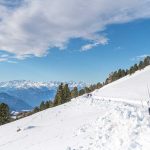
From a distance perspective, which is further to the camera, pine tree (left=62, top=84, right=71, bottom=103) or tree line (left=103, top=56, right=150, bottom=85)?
tree line (left=103, top=56, right=150, bottom=85)

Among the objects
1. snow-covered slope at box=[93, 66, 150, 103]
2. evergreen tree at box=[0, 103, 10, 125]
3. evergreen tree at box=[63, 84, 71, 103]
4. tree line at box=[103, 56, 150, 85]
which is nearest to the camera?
snow-covered slope at box=[93, 66, 150, 103]

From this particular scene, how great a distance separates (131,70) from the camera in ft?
449

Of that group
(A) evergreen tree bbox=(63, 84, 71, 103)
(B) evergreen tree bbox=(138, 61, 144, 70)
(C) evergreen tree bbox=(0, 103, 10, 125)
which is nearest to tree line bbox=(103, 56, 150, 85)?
(B) evergreen tree bbox=(138, 61, 144, 70)

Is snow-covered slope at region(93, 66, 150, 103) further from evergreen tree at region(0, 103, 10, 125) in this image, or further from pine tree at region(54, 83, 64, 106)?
evergreen tree at region(0, 103, 10, 125)

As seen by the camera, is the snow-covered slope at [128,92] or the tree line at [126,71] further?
the tree line at [126,71]

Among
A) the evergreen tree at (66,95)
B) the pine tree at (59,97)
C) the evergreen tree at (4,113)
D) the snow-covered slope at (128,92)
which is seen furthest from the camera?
the evergreen tree at (66,95)

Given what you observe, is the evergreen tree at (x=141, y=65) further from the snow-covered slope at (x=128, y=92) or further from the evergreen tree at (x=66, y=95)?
the evergreen tree at (x=66, y=95)

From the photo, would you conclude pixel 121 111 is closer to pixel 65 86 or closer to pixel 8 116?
pixel 8 116

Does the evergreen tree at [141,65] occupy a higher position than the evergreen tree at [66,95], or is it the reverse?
the evergreen tree at [141,65]

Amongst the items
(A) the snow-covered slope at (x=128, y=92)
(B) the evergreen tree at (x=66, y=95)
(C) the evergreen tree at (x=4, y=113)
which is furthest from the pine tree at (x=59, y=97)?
(C) the evergreen tree at (x=4, y=113)

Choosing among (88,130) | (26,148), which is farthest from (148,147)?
(26,148)

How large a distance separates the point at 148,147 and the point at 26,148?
9.37m

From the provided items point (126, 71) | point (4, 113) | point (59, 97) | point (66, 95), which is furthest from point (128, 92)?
point (126, 71)

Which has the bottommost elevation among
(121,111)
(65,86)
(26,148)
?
(26,148)
